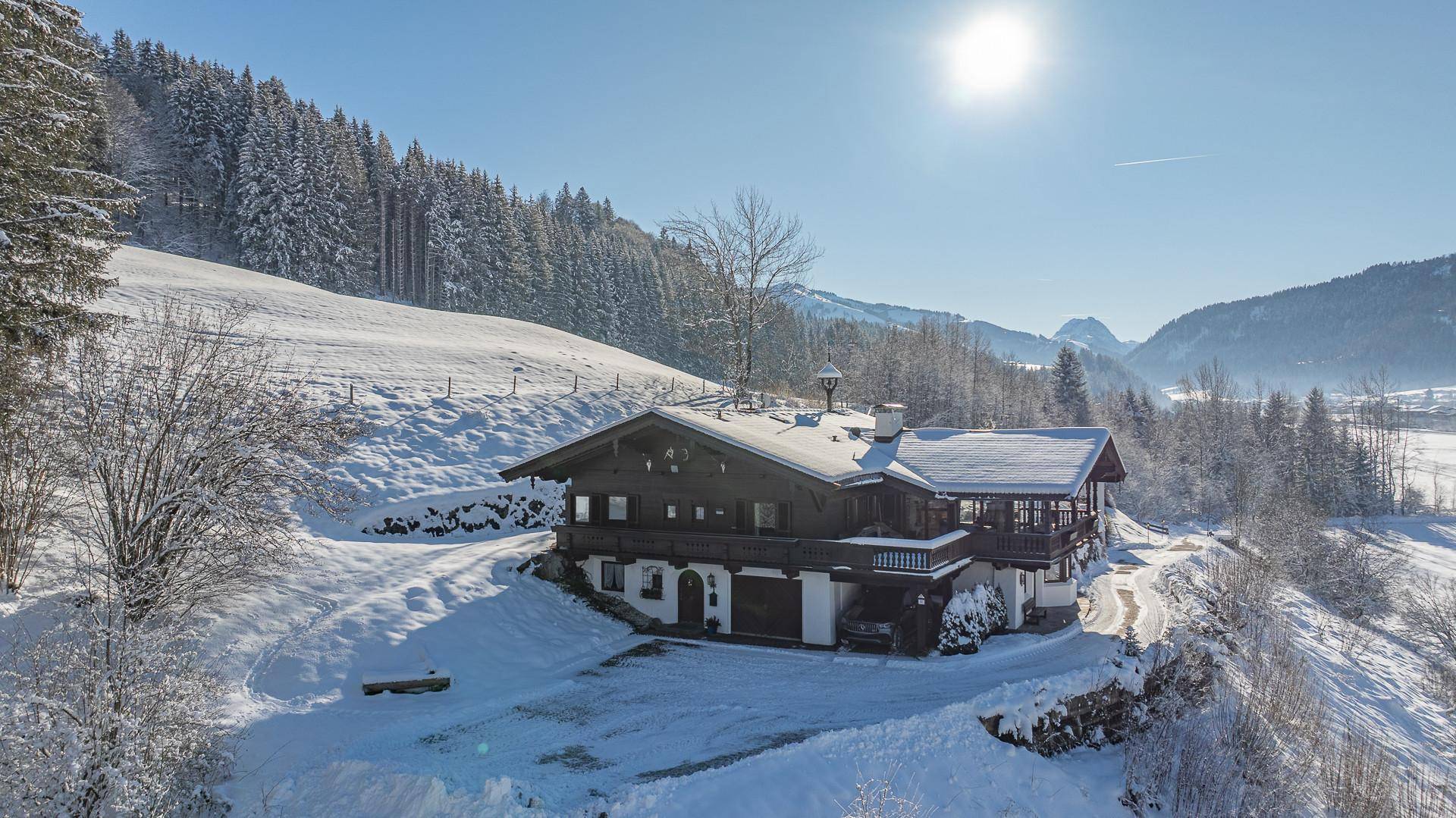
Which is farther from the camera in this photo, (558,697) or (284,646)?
(558,697)

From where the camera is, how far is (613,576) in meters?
25.2

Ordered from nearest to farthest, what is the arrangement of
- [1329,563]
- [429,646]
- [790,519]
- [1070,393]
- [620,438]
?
1. [429,646]
2. [790,519]
3. [620,438]
4. [1329,563]
5. [1070,393]

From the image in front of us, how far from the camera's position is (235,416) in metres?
16.7

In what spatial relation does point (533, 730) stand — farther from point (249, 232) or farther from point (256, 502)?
point (249, 232)

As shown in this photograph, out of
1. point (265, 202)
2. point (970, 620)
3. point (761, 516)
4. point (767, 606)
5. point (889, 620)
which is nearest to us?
point (889, 620)

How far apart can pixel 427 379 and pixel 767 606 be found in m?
24.1

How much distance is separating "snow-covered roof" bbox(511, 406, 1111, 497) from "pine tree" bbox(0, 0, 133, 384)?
12.2 meters

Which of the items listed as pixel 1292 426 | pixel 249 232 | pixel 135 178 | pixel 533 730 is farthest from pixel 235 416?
pixel 1292 426

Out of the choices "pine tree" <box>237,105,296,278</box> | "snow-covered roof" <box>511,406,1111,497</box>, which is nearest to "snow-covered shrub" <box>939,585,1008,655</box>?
"snow-covered roof" <box>511,406,1111,497</box>

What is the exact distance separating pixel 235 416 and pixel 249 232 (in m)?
57.1

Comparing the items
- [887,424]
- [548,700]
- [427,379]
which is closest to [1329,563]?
[887,424]

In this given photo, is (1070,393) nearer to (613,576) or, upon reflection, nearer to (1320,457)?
(1320,457)

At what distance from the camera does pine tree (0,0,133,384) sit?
1509cm

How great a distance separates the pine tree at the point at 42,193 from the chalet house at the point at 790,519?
40.1 feet
